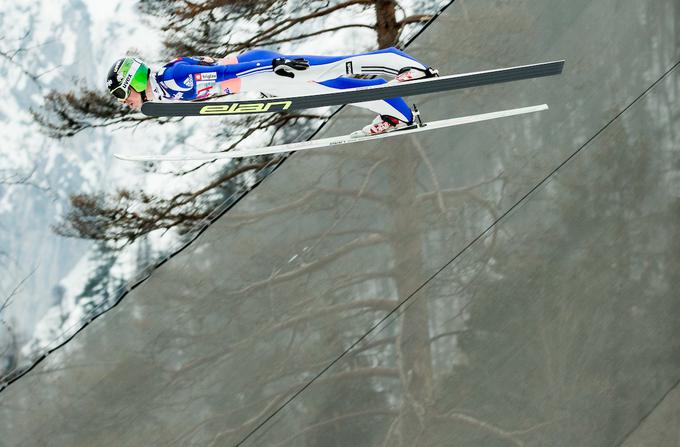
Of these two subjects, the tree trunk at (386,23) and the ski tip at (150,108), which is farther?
the tree trunk at (386,23)

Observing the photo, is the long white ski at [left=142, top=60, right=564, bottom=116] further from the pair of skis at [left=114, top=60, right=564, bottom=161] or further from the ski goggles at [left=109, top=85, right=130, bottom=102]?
the ski goggles at [left=109, top=85, right=130, bottom=102]

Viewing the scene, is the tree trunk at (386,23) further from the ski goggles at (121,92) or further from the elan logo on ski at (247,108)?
the ski goggles at (121,92)

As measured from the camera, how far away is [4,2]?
691cm

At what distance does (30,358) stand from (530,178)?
3533 millimetres

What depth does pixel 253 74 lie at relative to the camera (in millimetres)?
4188

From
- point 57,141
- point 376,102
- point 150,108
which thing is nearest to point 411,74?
point 376,102

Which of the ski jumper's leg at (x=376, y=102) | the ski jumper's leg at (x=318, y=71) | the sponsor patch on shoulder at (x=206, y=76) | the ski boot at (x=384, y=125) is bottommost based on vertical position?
the ski boot at (x=384, y=125)

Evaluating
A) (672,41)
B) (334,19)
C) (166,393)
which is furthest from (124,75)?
(672,41)

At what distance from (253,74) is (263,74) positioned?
1.9 inches

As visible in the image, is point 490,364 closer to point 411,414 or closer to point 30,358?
point 411,414

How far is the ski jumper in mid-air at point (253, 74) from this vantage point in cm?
416

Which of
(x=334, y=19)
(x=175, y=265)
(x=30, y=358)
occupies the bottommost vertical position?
(x=30, y=358)

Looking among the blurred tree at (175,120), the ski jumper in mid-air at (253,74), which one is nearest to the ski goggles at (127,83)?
the ski jumper in mid-air at (253,74)

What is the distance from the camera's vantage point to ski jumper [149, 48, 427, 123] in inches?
164
